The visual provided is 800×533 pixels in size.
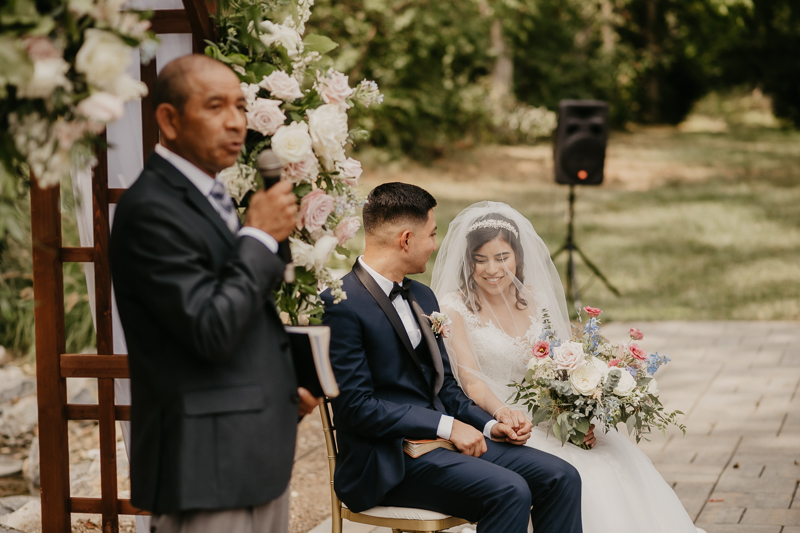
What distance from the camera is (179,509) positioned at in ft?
5.97

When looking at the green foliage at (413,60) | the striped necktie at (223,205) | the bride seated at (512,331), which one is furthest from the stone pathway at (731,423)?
the green foliage at (413,60)

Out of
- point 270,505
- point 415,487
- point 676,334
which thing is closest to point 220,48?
point 270,505

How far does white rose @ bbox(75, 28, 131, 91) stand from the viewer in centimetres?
158

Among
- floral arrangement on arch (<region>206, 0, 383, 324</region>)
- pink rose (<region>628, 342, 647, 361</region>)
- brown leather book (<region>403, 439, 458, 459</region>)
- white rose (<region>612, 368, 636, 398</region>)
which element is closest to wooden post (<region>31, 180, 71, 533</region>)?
floral arrangement on arch (<region>206, 0, 383, 324</region>)

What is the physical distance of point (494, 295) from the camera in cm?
364

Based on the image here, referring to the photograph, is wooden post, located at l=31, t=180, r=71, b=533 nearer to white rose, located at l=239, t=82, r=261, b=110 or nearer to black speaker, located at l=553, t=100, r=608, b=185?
white rose, located at l=239, t=82, r=261, b=110

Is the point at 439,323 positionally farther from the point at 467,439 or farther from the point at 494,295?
the point at 494,295

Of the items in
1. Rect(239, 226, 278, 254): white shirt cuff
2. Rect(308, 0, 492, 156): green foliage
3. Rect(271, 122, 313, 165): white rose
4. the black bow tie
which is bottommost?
the black bow tie

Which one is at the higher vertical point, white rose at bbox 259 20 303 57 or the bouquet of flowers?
white rose at bbox 259 20 303 57

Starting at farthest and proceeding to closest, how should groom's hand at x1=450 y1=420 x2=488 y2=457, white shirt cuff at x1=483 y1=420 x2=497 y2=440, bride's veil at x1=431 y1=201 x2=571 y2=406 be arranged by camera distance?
bride's veil at x1=431 y1=201 x2=571 y2=406
white shirt cuff at x1=483 y1=420 x2=497 y2=440
groom's hand at x1=450 y1=420 x2=488 y2=457

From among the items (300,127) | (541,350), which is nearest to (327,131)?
(300,127)

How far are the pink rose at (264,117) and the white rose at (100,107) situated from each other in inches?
25.2

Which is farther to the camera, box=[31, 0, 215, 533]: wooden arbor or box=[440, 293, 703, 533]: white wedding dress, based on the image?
box=[440, 293, 703, 533]: white wedding dress

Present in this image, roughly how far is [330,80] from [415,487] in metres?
1.49
